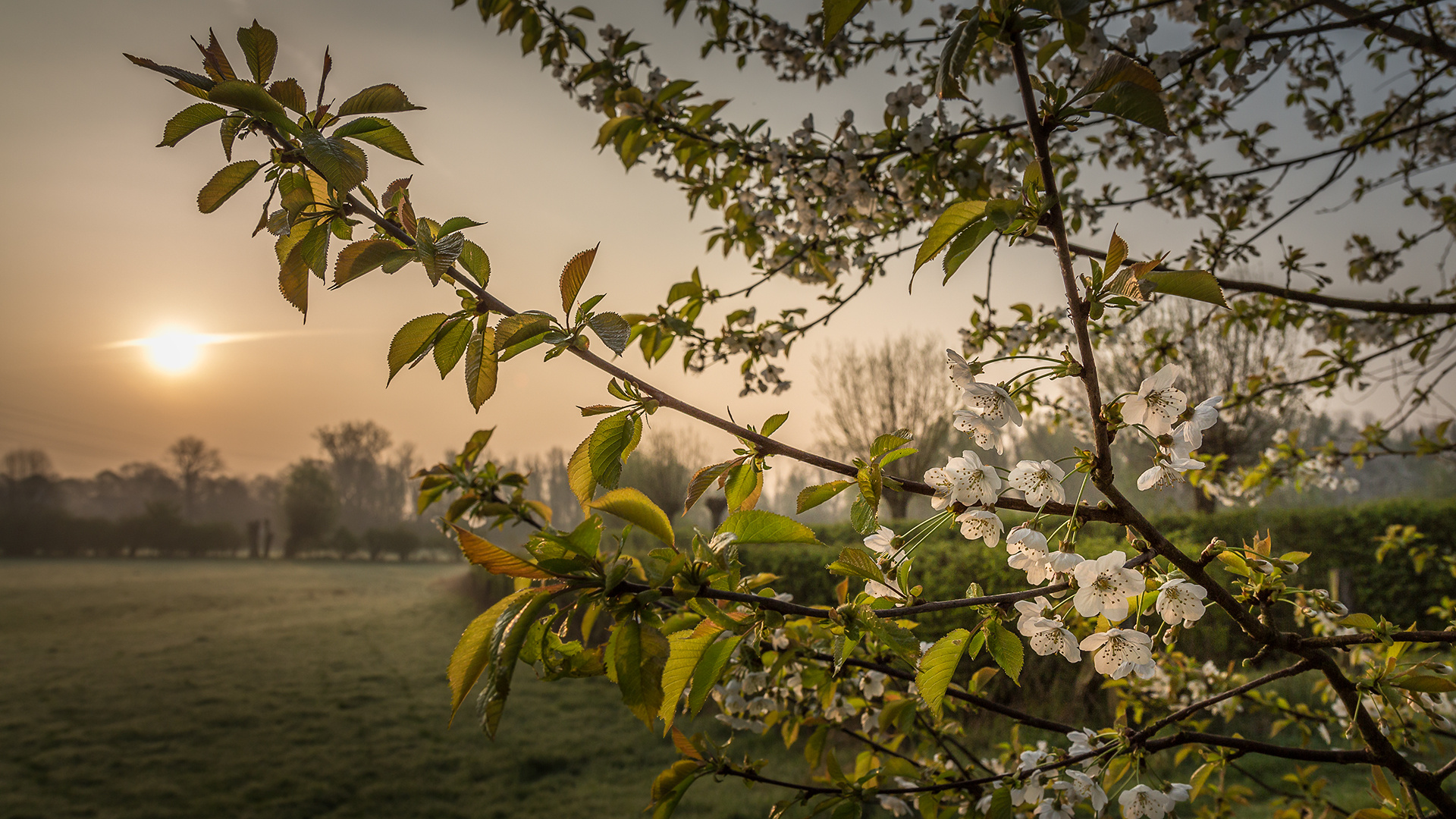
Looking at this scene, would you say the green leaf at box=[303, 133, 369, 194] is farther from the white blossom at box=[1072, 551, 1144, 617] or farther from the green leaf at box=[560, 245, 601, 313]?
the white blossom at box=[1072, 551, 1144, 617]

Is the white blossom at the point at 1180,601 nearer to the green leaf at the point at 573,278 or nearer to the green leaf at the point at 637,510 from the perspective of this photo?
the green leaf at the point at 637,510

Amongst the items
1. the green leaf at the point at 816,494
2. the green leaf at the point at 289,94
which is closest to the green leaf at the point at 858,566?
the green leaf at the point at 816,494

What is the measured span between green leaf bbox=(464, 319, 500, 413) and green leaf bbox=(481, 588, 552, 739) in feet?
0.81

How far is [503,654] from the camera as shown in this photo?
1.95 ft

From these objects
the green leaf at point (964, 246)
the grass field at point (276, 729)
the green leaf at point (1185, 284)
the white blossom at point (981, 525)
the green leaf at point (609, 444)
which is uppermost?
the green leaf at point (964, 246)

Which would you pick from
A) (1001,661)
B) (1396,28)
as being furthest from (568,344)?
(1396,28)

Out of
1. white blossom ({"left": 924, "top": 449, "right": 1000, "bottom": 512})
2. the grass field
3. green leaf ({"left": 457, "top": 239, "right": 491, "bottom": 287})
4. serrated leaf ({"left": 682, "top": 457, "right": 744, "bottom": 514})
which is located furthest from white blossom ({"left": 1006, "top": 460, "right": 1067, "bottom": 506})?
the grass field

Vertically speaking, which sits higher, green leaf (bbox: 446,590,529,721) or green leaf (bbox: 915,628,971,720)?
green leaf (bbox: 446,590,529,721)

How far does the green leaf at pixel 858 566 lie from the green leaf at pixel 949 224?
1.21ft

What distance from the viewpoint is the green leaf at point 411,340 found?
0.73m

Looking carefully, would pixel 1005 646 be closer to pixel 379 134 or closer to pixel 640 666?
pixel 640 666

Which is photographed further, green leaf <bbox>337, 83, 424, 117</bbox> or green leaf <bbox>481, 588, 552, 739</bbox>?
green leaf <bbox>337, 83, 424, 117</bbox>

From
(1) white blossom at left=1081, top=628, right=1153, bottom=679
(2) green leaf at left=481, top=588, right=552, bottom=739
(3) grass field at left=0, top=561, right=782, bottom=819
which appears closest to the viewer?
(2) green leaf at left=481, top=588, right=552, bottom=739

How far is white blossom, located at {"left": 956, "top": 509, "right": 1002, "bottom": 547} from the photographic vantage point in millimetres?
754
